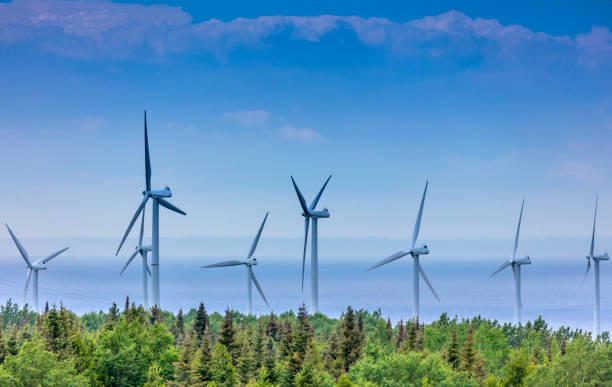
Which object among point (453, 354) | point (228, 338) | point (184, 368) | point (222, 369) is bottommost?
point (222, 369)

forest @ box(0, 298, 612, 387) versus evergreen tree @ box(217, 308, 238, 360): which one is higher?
evergreen tree @ box(217, 308, 238, 360)

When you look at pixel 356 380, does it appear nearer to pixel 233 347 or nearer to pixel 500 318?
pixel 233 347

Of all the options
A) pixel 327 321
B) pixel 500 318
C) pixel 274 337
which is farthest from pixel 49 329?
pixel 500 318

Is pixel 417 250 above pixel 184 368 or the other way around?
above

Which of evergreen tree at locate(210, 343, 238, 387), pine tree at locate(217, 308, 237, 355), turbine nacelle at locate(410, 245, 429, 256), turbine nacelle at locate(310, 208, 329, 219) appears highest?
turbine nacelle at locate(310, 208, 329, 219)

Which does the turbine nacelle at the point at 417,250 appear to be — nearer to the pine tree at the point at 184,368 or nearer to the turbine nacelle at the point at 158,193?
the turbine nacelle at the point at 158,193

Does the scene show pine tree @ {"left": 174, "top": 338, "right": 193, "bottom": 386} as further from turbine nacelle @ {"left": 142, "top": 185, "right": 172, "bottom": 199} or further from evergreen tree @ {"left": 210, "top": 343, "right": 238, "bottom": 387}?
turbine nacelle @ {"left": 142, "top": 185, "right": 172, "bottom": 199}

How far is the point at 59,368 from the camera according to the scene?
53.4 meters

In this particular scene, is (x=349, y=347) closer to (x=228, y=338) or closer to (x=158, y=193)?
(x=228, y=338)

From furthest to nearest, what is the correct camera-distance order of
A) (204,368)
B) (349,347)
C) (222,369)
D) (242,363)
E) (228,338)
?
(349,347), (228,338), (242,363), (222,369), (204,368)

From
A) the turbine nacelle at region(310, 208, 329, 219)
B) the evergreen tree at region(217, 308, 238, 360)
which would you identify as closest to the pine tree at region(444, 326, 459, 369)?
the evergreen tree at region(217, 308, 238, 360)

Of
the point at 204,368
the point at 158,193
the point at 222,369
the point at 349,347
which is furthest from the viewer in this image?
the point at 158,193

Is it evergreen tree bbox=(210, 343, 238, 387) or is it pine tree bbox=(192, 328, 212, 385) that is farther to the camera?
evergreen tree bbox=(210, 343, 238, 387)

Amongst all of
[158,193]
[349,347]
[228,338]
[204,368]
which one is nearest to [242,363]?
[228,338]
